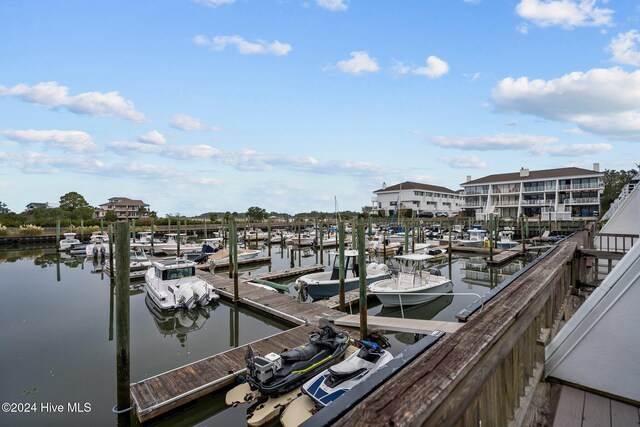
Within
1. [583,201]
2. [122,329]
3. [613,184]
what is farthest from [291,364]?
[613,184]

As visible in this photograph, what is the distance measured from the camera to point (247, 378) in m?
8.05

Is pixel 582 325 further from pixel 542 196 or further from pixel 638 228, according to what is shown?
pixel 542 196

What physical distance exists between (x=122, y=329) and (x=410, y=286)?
12260mm

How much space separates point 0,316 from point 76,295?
13.5 feet

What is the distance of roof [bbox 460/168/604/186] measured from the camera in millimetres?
57188

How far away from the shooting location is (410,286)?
52.7 feet

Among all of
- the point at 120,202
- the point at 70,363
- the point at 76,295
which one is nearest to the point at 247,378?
the point at 70,363

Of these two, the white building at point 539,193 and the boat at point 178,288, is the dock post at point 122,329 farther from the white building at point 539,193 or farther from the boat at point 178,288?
the white building at point 539,193

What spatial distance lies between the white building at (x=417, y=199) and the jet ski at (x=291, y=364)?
66032 millimetres

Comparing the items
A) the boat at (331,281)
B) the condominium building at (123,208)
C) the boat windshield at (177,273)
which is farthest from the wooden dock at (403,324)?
the condominium building at (123,208)

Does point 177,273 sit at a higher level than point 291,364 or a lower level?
higher

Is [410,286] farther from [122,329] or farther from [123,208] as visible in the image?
[123,208]

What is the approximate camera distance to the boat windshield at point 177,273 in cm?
1645

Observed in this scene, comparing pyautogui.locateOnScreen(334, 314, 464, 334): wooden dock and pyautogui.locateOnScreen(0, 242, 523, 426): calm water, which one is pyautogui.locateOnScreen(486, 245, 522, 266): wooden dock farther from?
pyautogui.locateOnScreen(334, 314, 464, 334): wooden dock
